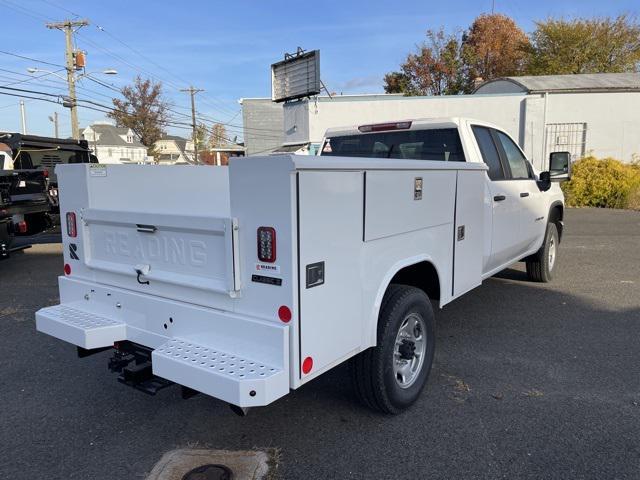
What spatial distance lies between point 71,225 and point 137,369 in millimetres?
1203

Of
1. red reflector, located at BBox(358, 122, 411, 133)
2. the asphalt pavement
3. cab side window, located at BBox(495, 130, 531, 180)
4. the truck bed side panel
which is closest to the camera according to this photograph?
the asphalt pavement

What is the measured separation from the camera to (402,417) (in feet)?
11.3

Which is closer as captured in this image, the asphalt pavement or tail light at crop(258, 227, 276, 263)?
tail light at crop(258, 227, 276, 263)

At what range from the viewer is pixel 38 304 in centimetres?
639

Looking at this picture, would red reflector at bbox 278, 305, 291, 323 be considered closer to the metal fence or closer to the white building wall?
the metal fence

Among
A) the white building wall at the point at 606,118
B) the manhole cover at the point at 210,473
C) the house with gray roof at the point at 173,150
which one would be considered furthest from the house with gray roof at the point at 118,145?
the manhole cover at the point at 210,473

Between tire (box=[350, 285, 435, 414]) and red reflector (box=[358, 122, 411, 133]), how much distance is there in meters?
2.09

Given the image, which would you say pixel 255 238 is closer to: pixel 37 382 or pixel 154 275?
pixel 154 275

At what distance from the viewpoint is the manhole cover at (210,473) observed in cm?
282

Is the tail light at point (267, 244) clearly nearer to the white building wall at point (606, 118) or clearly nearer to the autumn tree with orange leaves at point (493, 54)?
the white building wall at point (606, 118)

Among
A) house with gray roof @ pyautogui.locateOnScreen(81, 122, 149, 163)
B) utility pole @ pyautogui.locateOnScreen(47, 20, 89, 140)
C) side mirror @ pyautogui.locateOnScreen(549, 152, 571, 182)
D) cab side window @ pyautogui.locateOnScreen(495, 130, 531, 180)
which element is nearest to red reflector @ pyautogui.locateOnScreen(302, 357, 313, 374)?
cab side window @ pyautogui.locateOnScreen(495, 130, 531, 180)

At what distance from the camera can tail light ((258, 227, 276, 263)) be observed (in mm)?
2480

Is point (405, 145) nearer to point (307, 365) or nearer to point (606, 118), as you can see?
point (307, 365)

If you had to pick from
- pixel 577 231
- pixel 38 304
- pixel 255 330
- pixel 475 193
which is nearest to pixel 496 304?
pixel 475 193
